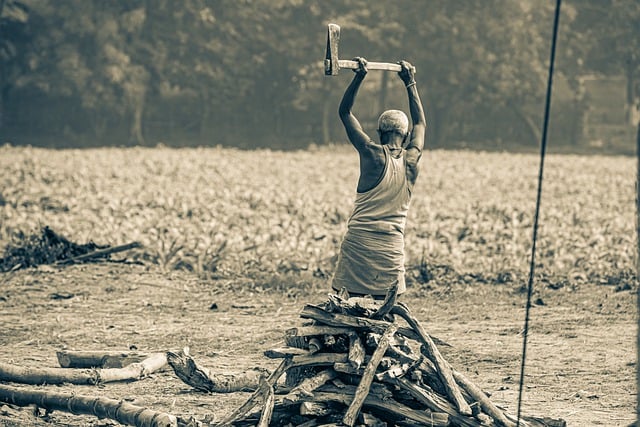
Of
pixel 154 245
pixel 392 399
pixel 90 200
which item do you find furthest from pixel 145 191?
pixel 392 399

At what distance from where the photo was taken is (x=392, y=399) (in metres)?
6.17

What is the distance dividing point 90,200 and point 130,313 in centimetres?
823

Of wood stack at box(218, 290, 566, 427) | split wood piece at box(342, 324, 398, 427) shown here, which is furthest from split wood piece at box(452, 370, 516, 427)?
split wood piece at box(342, 324, 398, 427)

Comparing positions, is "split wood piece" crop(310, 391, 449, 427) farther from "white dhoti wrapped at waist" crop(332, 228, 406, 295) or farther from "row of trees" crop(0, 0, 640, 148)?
"row of trees" crop(0, 0, 640, 148)

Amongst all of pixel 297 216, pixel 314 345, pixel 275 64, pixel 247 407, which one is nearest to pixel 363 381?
pixel 314 345

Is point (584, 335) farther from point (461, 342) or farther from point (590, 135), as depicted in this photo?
point (590, 135)

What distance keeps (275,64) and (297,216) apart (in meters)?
34.4

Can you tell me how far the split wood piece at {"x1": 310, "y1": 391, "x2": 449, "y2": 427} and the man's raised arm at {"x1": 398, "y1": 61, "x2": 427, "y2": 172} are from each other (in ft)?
5.54

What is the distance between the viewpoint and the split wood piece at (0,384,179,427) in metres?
6.54

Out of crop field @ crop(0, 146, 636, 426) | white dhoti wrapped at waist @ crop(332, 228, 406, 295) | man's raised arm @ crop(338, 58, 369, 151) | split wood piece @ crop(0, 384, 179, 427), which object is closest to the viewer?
split wood piece @ crop(0, 384, 179, 427)

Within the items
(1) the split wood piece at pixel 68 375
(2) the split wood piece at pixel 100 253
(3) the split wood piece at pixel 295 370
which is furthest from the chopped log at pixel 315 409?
(2) the split wood piece at pixel 100 253

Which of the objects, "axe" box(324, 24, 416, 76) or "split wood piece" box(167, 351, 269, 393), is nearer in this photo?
"axe" box(324, 24, 416, 76)

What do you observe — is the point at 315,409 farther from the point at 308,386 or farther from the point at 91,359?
the point at 91,359

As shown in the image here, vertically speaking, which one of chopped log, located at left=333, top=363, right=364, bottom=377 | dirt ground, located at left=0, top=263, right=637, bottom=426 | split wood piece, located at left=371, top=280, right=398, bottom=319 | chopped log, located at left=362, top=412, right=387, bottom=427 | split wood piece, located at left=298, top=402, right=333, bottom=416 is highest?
split wood piece, located at left=371, top=280, right=398, bottom=319
